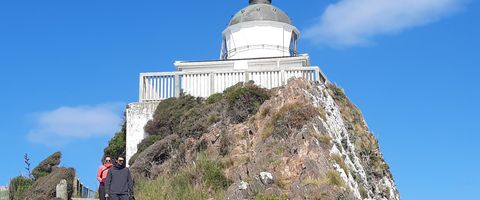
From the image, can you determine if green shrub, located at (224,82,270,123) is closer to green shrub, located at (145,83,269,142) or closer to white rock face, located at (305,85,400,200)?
green shrub, located at (145,83,269,142)

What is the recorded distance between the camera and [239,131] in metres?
23.6

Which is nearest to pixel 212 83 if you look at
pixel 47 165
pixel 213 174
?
A: pixel 47 165

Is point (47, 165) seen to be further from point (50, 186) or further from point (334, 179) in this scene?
point (334, 179)

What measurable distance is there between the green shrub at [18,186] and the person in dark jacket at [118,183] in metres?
10.9

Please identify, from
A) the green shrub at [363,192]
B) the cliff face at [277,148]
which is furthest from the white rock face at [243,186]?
the green shrub at [363,192]

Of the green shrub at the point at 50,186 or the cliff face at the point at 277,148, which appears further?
the green shrub at the point at 50,186

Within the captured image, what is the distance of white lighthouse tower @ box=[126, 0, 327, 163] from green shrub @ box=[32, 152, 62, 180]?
115 inches

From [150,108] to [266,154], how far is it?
22.7 feet

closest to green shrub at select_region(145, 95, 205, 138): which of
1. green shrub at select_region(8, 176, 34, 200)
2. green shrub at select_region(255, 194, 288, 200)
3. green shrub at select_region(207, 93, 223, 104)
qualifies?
green shrub at select_region(207, 93, 223, 104)

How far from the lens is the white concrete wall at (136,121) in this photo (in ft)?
84.5

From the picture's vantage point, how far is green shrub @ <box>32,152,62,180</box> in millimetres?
25856

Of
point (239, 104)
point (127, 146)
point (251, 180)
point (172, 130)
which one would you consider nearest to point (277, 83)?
point (239, 104)

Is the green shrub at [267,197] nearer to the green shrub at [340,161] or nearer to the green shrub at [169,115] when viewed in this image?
the green shrub at [340,161]

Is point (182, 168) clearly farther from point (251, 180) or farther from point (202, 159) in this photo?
point (251, 180)
